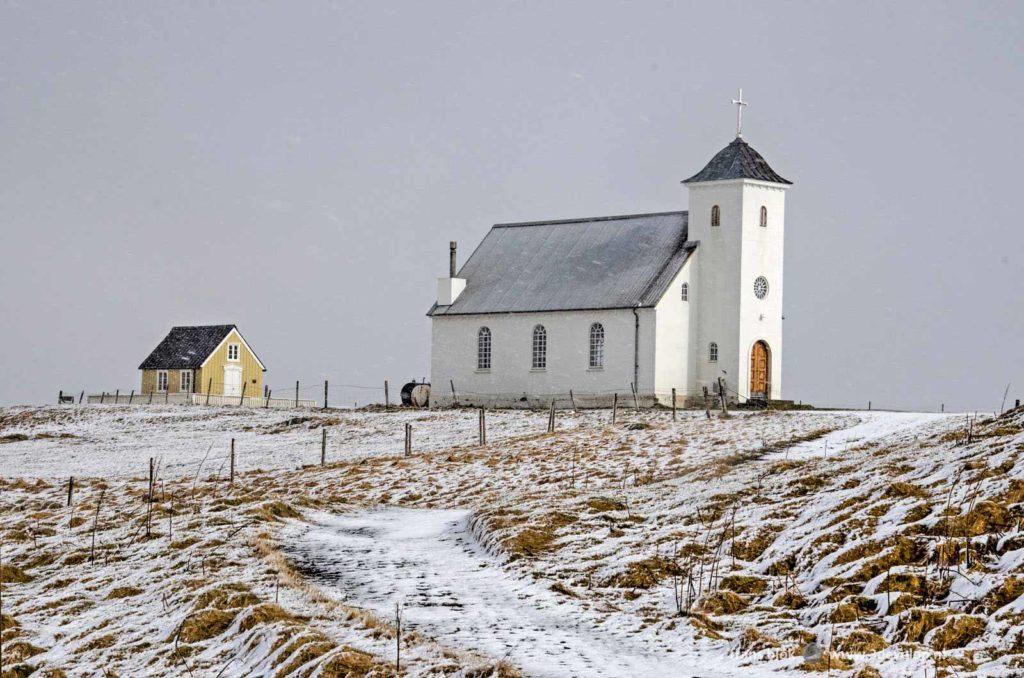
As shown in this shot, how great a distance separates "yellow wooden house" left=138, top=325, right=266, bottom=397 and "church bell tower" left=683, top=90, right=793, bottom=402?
33357 millimetres

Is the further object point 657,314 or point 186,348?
point 186,348

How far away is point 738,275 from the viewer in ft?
184

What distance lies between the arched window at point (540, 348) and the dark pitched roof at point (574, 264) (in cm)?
110

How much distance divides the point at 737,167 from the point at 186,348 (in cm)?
4060

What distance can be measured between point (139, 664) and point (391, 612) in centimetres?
295

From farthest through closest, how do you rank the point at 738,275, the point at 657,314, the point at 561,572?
the point at 738,275
the point at 657,314
the point at 561,572

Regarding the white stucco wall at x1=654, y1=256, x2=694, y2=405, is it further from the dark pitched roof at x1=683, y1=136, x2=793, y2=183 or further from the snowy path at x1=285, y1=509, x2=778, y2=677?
the snowy path at x1=285, y1=509, x2=778, y2=677

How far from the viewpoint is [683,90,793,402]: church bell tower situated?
183 feet

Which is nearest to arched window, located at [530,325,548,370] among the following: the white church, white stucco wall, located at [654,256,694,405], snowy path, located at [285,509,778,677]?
the white church

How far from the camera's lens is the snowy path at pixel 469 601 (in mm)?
13141

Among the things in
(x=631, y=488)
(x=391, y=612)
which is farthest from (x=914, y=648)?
(x=631, y=488)

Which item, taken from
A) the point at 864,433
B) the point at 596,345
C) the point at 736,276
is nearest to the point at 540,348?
the point at 596,345

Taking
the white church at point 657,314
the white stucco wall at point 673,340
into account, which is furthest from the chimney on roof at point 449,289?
the white stucco wall at point 673,340

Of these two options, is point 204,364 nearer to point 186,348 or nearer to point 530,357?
point 186,348
